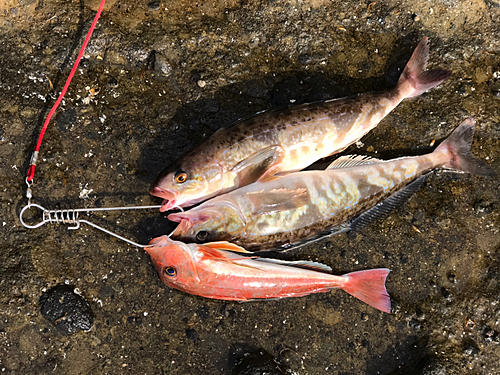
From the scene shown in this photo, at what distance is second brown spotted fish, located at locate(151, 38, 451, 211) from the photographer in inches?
133

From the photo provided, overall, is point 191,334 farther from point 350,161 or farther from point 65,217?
point 350,161

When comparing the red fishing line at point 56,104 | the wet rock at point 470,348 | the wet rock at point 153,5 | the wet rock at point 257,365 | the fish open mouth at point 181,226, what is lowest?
the wet rock at point 470,348

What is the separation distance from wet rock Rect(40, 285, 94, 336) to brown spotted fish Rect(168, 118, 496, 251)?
4.67 ft

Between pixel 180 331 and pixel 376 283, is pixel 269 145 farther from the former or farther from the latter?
pixel 180 331

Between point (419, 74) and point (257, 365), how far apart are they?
3517 mm

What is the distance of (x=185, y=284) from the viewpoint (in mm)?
3256

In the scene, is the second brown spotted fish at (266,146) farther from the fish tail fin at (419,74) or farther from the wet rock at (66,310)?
the wet rock at (66,310)

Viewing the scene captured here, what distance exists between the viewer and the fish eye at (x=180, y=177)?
3.35 metres

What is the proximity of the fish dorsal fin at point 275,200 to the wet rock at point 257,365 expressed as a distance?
1.61 meters

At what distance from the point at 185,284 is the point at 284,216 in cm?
112

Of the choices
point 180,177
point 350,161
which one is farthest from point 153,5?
point 350,161

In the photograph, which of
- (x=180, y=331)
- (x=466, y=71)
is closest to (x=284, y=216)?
(x=180, y=331)

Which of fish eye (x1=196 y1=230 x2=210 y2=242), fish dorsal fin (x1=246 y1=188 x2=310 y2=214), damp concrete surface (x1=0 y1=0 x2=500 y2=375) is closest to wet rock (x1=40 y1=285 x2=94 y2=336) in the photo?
damp concrete surface (x1=0 y1=0 x2=500 y2=375)

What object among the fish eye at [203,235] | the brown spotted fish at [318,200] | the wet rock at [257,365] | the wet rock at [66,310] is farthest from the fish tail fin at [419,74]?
the wet rock at [66,310]
